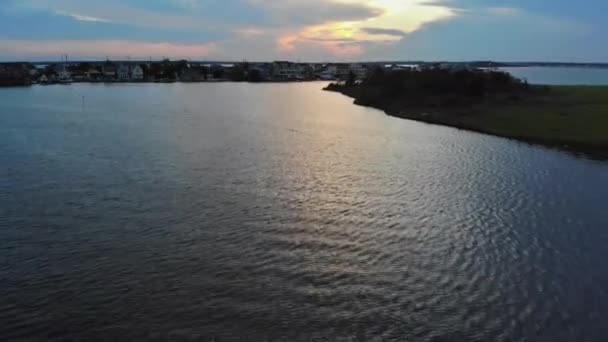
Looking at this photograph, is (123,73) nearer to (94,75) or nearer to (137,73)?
(137,73)

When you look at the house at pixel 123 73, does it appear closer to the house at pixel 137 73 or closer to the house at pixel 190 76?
the house at pixel 137 73

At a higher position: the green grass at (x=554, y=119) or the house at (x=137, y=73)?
the house at (x=137, y=73)

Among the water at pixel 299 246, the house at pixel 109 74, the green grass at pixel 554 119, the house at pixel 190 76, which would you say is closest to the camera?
the water at pixel 299 246

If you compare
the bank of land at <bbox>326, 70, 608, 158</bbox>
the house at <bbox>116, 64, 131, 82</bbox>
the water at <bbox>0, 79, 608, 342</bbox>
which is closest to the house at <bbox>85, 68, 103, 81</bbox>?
the house at <bbox>116, 64, 131, 82</bbox>

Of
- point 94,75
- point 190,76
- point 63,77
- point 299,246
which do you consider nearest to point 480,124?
point 299,246

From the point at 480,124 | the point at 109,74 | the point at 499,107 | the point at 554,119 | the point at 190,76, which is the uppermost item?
the point at 109,74

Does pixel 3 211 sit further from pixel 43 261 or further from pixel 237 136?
pixel 237 136

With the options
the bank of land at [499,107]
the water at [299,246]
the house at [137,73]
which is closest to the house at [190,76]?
the house at [137,73]
